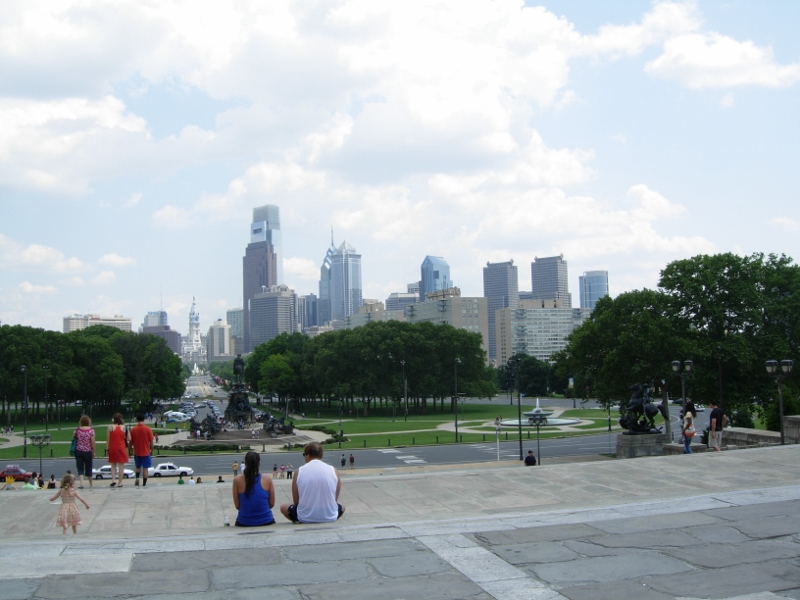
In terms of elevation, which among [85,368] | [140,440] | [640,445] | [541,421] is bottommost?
[541,421]

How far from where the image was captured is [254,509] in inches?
395

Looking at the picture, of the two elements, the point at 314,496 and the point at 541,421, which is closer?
the point at 314,496

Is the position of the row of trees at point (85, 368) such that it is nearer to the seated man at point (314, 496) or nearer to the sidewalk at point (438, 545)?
the sidewalk at point (438, 545)

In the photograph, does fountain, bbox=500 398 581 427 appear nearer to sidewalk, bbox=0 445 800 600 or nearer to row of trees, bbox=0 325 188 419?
row of trees, bbox=0 325 188 419

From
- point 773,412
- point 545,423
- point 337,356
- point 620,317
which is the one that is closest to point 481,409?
point 337,356

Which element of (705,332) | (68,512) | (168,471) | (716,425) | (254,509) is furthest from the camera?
(705,332)

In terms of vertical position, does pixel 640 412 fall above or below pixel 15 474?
above

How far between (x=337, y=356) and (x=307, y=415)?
9.38m

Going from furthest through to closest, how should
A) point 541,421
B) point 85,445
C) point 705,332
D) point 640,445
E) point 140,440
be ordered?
point 541,421
point 705,332
point 640,445
point 140,440
point 85,445

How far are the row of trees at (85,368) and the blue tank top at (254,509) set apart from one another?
6809 cm

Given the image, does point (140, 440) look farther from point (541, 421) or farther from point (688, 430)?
point (541, 421)

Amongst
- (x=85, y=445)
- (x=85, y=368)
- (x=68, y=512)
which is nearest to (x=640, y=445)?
(x=85, y=445)

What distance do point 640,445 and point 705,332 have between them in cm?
2396

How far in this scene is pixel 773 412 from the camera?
94.2 ft
